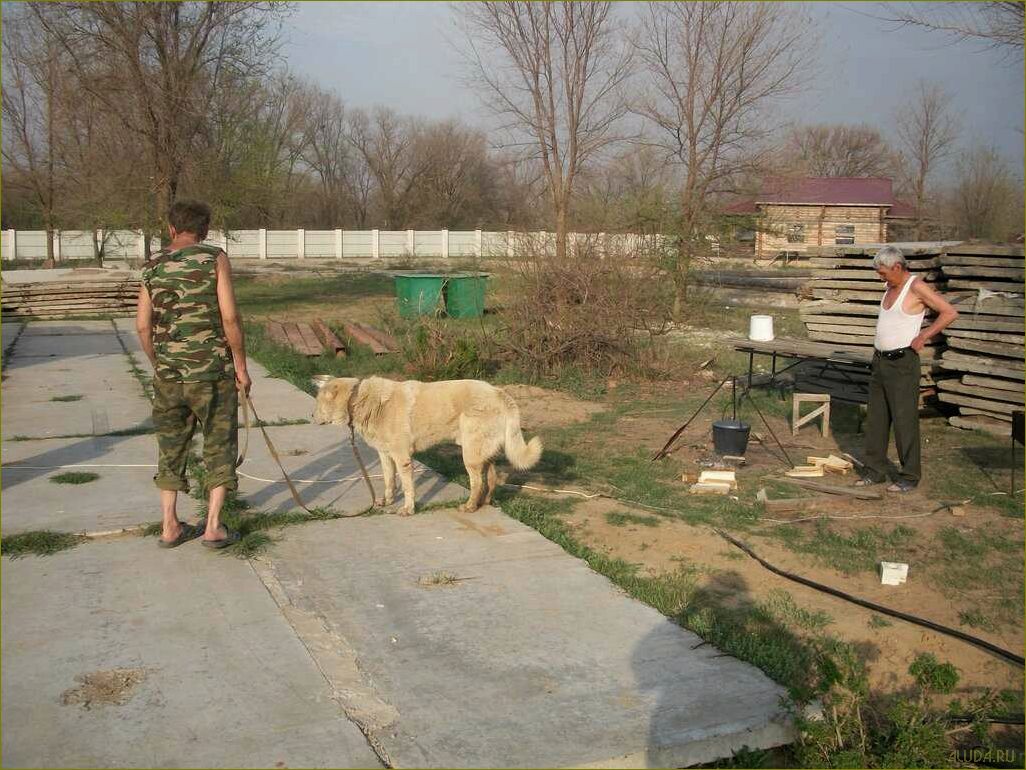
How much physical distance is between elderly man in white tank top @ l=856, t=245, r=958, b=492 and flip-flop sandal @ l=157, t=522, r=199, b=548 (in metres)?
5.65

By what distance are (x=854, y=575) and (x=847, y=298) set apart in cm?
741

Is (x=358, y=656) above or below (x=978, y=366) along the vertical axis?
below

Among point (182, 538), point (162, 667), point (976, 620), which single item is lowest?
point (976, 620)

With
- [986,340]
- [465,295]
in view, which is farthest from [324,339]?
[986,340]

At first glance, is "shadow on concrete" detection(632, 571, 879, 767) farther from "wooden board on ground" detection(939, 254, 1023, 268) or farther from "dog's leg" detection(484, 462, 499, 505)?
"wooden board on ground" detection(939, 254, 1023, 268)

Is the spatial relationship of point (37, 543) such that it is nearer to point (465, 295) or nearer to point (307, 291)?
point (465, 295)

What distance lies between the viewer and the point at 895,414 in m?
8.01

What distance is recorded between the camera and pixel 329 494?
7.38 meters

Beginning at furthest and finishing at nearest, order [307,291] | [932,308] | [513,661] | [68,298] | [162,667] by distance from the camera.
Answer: [307,291]
[68,298]
[932,308]
[513,661]
[162,667]

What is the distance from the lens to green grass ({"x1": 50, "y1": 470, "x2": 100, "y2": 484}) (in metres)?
7.42

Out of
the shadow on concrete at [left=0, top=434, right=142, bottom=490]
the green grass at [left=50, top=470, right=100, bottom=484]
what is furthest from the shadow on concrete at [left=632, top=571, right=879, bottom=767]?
the shadow on concrete at [left=0, top=434, right=142, bottom=490]

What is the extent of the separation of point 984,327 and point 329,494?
780 centimetres

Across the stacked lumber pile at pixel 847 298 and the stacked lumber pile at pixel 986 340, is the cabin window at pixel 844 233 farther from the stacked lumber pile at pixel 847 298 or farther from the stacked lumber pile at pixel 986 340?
the stacked lumber pile at pixel 986 340

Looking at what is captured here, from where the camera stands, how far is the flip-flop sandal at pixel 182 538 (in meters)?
5.87
